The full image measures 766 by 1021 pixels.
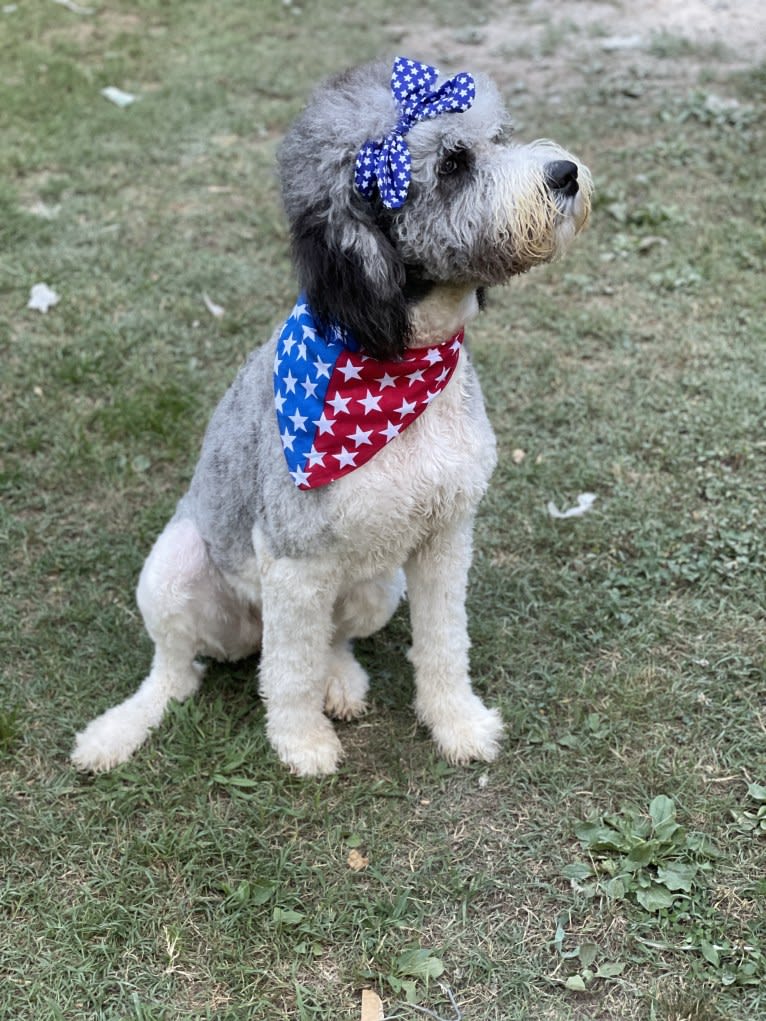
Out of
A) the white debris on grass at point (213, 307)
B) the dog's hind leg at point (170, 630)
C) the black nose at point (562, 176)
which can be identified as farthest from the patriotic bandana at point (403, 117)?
the white debris on grass at point (213, 307)

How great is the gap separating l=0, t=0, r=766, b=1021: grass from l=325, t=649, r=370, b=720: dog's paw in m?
0.06

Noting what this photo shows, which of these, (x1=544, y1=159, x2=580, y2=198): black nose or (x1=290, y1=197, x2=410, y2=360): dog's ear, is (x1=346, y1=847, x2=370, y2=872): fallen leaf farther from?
(x1=544, y1=159, x2=580, y2=198): black nose

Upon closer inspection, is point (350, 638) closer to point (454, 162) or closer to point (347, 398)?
point (347, 398)

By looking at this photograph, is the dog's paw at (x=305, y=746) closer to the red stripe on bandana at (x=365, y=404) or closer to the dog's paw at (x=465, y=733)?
the dog's paw at (x=465, y=733)

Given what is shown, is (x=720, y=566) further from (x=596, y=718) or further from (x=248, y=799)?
(x=248, y=799)

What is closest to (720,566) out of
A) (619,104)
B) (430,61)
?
(619,104)

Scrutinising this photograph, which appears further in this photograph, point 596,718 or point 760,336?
point 760,336

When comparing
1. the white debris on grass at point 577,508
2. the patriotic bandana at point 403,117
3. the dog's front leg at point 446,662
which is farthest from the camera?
the white debris on grass at point 577,508

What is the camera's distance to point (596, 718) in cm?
323

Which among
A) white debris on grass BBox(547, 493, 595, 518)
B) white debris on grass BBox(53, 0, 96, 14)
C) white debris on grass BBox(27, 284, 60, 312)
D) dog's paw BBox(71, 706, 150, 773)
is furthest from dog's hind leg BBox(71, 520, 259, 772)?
white debris on grass BBox(53, 0, 96, 14)

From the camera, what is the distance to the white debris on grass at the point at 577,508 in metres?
4.04

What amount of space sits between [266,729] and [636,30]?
6.89 meters

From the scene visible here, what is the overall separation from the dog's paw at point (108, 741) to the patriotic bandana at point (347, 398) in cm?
108

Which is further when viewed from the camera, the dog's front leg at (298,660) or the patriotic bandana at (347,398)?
the dog's front leg at (298,660)
